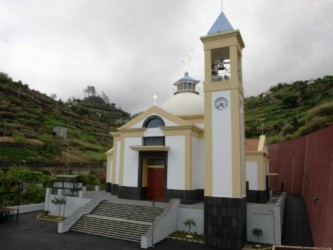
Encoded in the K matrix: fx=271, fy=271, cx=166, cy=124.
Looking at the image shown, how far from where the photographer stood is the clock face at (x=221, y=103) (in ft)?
53.2

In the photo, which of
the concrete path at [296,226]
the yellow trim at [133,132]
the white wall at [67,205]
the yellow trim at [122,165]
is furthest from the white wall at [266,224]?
the white wall at [67,205]

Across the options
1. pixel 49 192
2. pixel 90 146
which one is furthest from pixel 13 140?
pixel 49 192

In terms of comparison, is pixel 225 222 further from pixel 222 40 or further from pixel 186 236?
pixel 222 40

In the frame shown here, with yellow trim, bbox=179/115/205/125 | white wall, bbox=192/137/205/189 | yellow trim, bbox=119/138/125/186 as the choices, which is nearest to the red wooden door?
yellow trim, bbox=119/138/125/186

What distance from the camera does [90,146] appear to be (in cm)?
5800

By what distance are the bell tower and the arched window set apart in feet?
19.4

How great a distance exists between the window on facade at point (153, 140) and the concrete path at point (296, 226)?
10.7m

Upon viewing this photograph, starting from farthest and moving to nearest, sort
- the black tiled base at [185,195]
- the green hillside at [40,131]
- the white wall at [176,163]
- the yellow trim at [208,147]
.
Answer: the green hillside at [40,131], the white wall at [176,163], the black tiled base at [185,195], the yellow trim at [208,147]

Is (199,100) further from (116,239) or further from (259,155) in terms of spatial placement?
(116,239)

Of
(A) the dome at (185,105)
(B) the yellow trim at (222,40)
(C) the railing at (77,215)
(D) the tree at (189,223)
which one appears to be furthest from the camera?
(A) the dome at (185,105)

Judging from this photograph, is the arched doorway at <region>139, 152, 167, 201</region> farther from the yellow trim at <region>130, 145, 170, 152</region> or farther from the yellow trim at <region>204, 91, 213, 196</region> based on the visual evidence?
the yellow trim at <region>204, 91, 213, 196</region>

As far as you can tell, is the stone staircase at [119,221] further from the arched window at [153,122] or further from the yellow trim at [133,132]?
the arched window at [153,122]

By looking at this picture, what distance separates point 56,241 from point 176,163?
9.33m

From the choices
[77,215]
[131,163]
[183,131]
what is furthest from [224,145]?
[77,215]
